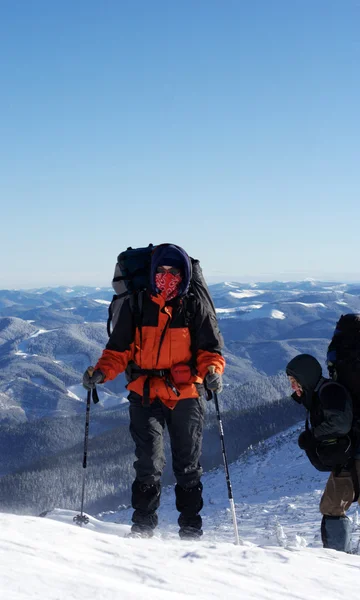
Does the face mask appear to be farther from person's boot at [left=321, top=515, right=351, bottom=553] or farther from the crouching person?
person's boot at [left=321, top=515, right=351, bottom=553]

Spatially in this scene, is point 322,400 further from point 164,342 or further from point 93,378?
point 93,378

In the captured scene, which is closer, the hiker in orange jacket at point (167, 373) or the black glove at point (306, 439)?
the black glove at point (306, 439)

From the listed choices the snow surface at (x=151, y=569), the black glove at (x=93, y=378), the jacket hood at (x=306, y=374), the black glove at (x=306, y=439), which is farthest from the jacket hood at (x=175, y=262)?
the snow surface at (x=151, y=569)

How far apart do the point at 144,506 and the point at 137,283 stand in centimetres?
290

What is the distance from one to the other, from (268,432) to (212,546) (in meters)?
113

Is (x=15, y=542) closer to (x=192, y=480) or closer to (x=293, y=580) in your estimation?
(x=293, y=580)

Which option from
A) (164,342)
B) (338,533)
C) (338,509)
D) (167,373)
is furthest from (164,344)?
(338,533)

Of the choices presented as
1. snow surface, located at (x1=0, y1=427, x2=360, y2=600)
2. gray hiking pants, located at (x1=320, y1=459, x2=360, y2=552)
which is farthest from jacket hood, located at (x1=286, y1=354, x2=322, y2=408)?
snow surface, located at (x1=0, y1=427, x2=360, y2=600)

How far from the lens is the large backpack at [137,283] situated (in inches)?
281

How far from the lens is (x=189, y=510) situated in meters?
6.95

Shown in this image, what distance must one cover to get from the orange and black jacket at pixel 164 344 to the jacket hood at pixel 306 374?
1.13 meters

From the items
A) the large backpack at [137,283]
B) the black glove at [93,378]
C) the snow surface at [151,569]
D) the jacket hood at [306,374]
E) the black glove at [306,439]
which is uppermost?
the large backpack at [137,283]

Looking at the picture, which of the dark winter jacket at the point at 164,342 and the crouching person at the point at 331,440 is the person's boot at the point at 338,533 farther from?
the dark winter jacket at the point at 164,342

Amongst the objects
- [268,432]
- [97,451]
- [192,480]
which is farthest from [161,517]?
[97,451]
